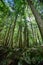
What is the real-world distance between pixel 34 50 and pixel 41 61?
54 centimetres

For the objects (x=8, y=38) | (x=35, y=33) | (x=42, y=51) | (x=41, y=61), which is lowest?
(x=41, y=61)

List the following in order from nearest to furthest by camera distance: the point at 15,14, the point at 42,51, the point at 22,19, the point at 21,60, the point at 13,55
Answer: the point at 42,51, the point at 21,60, the point at 13,55, the point at 15,14, the point at 22,19

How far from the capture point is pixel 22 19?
1184 cm

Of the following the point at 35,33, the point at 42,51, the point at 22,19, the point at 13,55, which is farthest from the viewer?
the point at 35,33

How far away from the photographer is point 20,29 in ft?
43.2

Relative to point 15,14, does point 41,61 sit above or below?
below

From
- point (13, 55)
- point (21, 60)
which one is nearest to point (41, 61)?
point (21, 60)

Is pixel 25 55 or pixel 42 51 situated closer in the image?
pixel 42 51

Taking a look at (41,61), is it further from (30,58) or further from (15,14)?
(15,14)

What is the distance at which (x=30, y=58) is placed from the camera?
18.8ft

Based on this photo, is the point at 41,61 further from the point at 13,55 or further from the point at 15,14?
the point at 15,14

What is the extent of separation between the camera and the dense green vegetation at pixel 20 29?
5656 millimetres

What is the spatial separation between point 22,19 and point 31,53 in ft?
20.7

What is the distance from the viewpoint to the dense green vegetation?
223 inches
